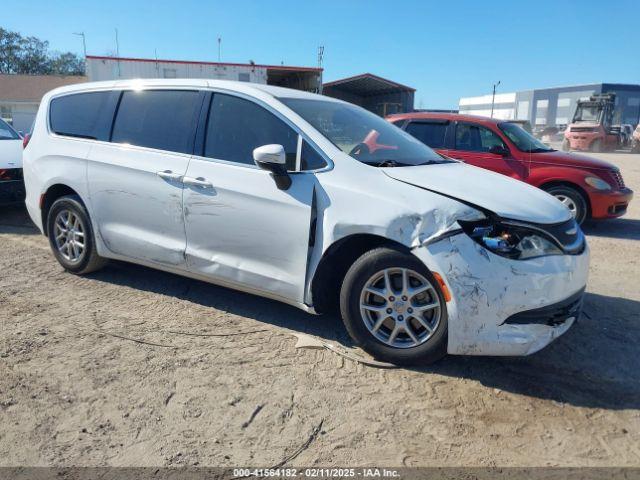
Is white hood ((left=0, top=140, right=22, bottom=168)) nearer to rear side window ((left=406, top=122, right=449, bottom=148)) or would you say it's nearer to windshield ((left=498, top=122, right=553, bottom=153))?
rear side window ((left=406, top=122, right=449, bottom=148))

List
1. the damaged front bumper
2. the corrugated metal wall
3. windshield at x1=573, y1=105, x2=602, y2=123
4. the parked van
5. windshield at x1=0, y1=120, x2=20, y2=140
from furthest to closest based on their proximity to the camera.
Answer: windshield at x1=573, y1=105, x2=602, y2=123, the corrugated metal wall, windshield at x1=0, y1=120, x2=20, y2=140, the parked van, the damaged front bumper

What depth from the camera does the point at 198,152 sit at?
4082 mm

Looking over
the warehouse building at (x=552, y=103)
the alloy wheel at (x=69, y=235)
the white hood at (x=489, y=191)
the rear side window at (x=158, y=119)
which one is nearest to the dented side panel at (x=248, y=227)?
the rear side window at (x=158, y=119)

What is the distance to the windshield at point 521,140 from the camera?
8391mm

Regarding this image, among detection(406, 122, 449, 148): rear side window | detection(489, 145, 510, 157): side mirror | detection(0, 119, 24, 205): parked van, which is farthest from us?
detection(406, 122, 449, 148): rear side window

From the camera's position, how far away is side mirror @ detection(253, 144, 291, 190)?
11.2ft

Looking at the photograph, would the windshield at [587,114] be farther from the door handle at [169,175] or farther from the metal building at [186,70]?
the door handle at [169,175]

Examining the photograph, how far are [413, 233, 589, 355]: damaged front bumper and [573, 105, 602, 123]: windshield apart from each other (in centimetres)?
3319

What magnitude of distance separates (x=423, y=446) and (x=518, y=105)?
11025cm

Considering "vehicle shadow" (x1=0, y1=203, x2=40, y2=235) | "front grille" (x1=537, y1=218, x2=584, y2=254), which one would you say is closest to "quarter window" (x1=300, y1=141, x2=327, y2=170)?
"front grille" (x1=537, y1=218, x2=584, y2=254)

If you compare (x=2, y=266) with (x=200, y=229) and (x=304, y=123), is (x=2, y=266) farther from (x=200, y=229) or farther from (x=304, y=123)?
(x=304, y=123)

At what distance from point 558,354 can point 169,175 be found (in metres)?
3.18

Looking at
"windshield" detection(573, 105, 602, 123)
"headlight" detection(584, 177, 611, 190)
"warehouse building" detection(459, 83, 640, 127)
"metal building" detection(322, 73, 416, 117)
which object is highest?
"warehouse building" detection(459, 83, 640, 127)

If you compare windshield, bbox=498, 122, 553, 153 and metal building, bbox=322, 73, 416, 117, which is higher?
metal building, bbox=322, 73, 416, 117
